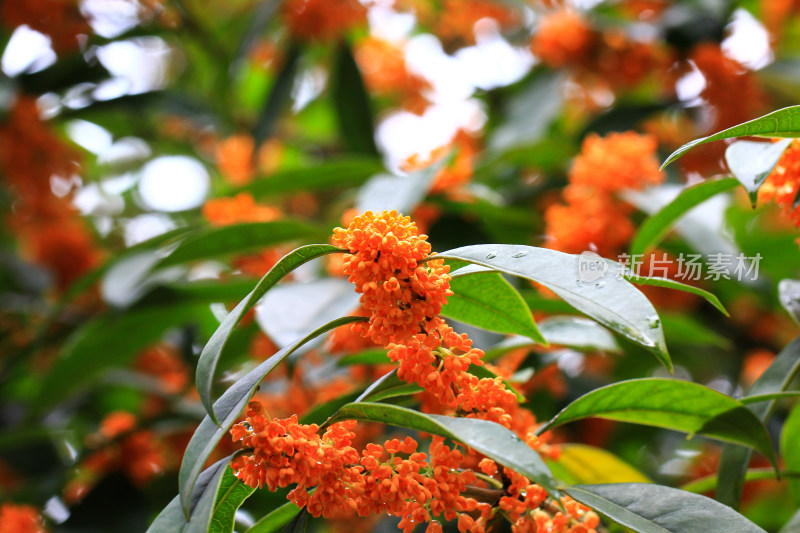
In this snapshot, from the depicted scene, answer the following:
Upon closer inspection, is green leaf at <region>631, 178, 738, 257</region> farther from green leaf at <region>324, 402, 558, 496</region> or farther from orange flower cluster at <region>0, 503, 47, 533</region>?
orange flower cluster at <region>0, 503, 47, 533</region>

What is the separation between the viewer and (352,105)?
7.97 feet

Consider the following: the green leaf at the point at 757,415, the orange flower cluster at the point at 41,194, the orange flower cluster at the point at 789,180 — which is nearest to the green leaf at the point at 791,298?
the green leaf at the point at 757,415

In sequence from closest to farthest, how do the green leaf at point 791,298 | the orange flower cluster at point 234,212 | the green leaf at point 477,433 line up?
the green leaf at point 477,433 < the green leaf at point 791,298 < the orange flower cluster at point 234,212

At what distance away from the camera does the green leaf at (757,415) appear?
38.3 inches

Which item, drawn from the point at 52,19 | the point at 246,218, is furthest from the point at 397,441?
the point at 52,19

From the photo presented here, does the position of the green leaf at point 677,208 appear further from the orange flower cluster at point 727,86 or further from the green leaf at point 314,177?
the orange flower cluster at point 727,86

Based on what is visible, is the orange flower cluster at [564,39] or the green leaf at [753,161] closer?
the green leaf at [753,161]

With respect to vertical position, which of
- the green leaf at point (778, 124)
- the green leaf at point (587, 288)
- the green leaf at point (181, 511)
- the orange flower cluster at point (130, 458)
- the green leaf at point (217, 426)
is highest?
the green leaf at point (778, 124)

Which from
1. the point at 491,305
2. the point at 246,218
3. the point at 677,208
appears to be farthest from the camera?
the point at 246,218

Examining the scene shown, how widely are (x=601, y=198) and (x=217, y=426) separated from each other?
1.06 m

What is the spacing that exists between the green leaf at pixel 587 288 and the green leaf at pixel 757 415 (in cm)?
38

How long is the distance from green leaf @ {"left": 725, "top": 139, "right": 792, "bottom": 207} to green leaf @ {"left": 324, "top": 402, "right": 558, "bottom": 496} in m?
0.38

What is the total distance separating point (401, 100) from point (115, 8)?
122cm

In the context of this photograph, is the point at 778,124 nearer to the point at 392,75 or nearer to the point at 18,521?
the point at 18,521
